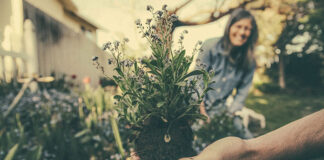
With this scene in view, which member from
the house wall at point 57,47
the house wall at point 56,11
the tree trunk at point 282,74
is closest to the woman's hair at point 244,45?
the house wall at point 57,47

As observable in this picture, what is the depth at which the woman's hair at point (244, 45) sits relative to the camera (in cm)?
226

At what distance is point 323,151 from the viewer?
21.4 inches

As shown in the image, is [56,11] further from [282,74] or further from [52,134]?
[282,74]

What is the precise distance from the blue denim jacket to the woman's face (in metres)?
0.17

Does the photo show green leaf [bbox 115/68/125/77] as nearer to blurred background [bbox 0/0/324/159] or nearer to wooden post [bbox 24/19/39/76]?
blurred background [bbox 0/0/324/159]

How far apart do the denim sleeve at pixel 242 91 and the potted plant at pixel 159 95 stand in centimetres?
188

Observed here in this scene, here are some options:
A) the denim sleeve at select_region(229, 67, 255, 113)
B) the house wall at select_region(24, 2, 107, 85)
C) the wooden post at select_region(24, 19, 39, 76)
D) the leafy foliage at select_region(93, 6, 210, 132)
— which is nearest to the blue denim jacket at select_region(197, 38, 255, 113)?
the denim sleeve at select_region(229, 67, 255, 113)

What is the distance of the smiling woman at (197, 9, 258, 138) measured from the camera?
2234mm

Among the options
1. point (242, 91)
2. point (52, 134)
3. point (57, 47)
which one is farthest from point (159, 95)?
point (57, 47)

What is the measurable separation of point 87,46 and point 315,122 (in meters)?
6.53

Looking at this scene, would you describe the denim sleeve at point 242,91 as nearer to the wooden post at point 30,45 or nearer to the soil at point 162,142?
the soil at point 162,142

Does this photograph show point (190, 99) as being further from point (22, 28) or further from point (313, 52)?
point (313, 52)

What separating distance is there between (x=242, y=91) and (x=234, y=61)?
1.32 feet

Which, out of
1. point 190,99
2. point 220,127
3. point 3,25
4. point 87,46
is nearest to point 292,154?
point 190,99
